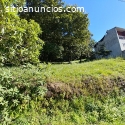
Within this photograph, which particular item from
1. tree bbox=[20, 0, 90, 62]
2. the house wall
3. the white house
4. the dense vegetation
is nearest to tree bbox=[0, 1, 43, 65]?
the dense vegetation

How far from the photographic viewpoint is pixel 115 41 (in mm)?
24062

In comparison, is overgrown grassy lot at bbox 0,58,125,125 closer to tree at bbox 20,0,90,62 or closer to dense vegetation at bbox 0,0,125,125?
dense vegetation at bbox 0,0,125,125

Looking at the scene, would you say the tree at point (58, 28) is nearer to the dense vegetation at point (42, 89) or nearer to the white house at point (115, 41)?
the white house at point (115, 41)

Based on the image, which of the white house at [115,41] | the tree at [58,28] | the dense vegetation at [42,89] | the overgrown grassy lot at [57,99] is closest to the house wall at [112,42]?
the white house at [115,41]

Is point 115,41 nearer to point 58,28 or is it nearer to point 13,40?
point 58,28

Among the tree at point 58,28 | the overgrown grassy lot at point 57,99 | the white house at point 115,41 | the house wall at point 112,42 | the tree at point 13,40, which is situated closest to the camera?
the tree at point 13,40

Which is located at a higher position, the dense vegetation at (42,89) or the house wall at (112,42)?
the house wall at (112,42)

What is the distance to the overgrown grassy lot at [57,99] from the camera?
4.78 m

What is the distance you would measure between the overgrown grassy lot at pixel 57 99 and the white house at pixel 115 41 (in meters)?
16.3

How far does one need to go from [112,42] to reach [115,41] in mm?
918

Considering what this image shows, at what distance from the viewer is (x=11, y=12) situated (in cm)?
372

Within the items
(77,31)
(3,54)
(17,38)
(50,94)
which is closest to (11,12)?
(17,38)

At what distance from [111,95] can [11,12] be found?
4.27 metres

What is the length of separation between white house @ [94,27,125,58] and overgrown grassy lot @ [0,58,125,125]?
16251mm
